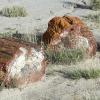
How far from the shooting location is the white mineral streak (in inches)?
303

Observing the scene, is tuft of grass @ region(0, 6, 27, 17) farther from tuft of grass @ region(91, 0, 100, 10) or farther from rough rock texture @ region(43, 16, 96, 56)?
rough rock texture @ region(43, 16, 96, 56)

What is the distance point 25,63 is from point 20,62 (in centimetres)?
11

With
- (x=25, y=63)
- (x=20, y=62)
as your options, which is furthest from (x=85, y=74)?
(x=20, y=62)

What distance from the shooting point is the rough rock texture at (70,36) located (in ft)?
30.1

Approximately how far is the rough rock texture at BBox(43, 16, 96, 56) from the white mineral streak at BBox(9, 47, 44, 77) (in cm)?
114

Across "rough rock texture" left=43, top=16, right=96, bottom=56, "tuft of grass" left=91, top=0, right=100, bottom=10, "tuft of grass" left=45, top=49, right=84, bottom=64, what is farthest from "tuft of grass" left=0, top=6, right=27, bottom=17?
"tuft of grass" left=45, top=49, right=84, bottom=64

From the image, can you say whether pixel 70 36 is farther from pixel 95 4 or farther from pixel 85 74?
pixel 95 4

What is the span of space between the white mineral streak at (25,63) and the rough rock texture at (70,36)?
1143 mm

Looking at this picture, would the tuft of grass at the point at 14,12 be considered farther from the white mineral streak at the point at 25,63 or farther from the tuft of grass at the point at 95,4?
the white mineral streak at the point at 25,63

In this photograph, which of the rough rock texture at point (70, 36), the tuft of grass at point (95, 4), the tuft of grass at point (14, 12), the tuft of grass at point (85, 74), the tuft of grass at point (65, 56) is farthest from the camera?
the tuft of grass at point (95, 4)

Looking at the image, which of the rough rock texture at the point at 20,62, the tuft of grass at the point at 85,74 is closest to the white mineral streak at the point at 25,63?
the rough rock texture at the point at 20,62

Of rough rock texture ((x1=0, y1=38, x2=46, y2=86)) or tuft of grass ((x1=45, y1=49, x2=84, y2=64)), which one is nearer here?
rough rock texture ((x1=0, y1=38, x2=46, y2=86))

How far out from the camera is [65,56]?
29.3 feet

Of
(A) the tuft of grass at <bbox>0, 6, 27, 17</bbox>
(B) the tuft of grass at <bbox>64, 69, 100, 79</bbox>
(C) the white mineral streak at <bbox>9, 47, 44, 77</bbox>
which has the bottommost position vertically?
(A) the tuft of grass at <bbox>0, 6, 27, 17</bbox>
